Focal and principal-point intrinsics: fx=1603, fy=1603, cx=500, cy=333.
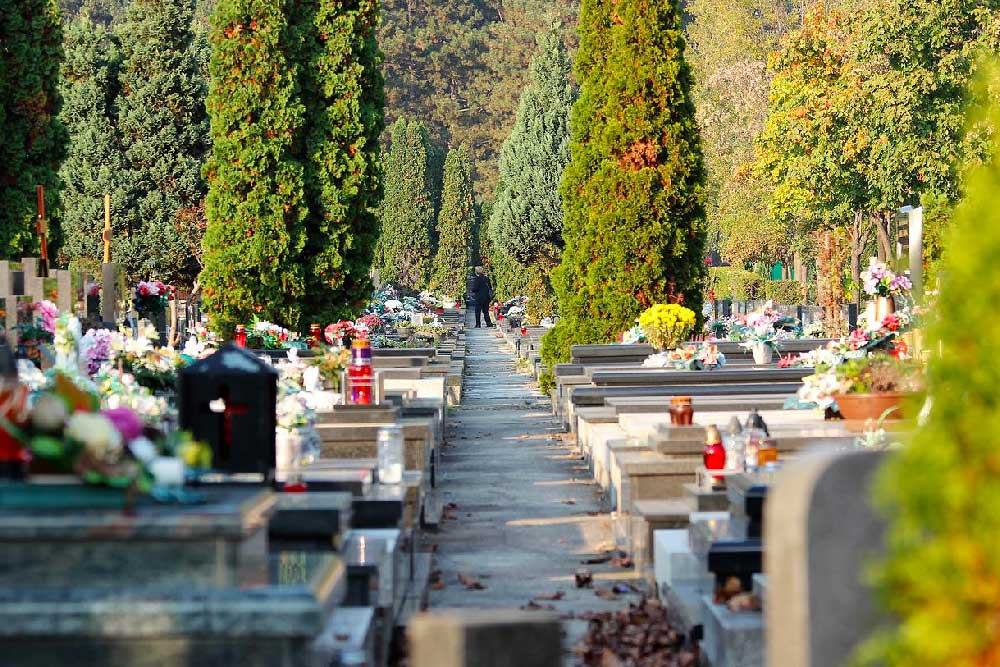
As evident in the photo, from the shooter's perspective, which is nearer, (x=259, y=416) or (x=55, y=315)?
(x=259, y=416)

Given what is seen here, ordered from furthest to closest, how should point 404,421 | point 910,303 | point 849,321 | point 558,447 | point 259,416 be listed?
point 849,321, point 558,447, point 910,303, point 404,421, point 259,416

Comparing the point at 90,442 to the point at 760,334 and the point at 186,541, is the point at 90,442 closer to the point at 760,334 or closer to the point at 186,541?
the point at 186,541

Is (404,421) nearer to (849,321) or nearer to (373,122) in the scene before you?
(373,122)

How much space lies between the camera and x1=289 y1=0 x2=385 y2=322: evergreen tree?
22719 mm

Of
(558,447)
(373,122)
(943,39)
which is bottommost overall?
(558,447)

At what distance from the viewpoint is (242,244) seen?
72.7 feet

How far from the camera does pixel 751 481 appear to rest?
862 centimetres

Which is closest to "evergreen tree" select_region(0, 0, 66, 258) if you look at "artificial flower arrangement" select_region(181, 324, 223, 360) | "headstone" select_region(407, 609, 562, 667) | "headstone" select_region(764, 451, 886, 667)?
"artificial flower arrangement" select_region(181, 324, 223, 360)

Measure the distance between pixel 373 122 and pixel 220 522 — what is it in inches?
729

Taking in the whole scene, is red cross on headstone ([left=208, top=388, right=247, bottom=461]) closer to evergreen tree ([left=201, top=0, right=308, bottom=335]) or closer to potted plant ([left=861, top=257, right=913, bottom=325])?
potted plant ([left=861, top=257, right=913, bottom=325])

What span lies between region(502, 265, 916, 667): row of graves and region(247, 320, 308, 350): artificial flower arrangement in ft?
12.3

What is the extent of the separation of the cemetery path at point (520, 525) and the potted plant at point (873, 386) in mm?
2064

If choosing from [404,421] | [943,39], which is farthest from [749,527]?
[943,39]

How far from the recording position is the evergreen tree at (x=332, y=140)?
74.5 feet
